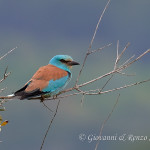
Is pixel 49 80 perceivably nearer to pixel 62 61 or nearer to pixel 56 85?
pixel 56 85

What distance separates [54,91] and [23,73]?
444 feet

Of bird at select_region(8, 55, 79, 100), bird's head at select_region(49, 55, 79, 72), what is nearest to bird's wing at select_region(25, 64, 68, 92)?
bird at select_region(8, 55, 79, 100)

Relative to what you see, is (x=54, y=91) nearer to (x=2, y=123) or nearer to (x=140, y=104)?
(x=2, y=123)

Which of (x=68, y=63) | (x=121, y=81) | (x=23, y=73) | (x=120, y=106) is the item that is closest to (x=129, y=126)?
(x=120, y=106)

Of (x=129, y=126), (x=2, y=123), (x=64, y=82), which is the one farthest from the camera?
(x=129, y=126)

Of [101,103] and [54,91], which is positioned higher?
[54,91]

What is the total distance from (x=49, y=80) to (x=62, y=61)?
612mm

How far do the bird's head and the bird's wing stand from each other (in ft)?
0.55

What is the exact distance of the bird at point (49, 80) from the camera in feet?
22.5

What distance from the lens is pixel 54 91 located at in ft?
23.6

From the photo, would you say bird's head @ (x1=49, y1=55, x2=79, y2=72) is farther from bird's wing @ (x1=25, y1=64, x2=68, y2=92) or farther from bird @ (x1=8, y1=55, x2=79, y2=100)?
bird's wing @ (x1=25, y1=64, x2=68, y2=92)

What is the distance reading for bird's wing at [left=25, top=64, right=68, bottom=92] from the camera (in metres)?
7.03

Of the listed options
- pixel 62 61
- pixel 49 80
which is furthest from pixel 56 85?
pixel 62 61

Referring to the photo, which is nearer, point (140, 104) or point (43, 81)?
point (43, 81)
